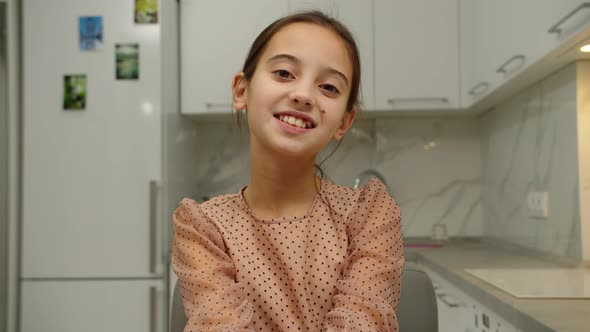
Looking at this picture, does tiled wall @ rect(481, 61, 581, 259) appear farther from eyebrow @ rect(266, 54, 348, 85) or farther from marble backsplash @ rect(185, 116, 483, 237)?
eyebrow @ rect(266, 54, 348, 85)

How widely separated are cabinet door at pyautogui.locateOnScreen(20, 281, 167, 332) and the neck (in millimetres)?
1375

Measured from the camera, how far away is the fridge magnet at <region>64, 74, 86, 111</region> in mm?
2164

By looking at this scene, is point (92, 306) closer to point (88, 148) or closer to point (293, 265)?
point (88, 148)

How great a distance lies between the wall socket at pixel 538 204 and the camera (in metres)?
1.81

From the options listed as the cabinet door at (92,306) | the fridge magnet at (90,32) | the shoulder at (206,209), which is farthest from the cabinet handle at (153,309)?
the shoulder at (206,209)

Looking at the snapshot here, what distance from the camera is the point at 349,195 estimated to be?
0.91 metres

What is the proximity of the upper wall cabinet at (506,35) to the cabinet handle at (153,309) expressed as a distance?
58.3 inches

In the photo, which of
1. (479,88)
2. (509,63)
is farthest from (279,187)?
(479,88)

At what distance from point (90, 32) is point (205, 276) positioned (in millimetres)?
1725

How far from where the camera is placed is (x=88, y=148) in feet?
7.09

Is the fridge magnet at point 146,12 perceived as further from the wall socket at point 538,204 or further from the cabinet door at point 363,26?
the wall socket at point 538,204

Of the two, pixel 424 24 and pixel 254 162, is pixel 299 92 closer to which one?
pixel 254 162

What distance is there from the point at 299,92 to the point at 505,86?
1.33 meters

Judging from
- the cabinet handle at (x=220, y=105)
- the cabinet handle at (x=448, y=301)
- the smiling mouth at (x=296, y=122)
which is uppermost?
the cabinet handle at (x=220, y=105)
